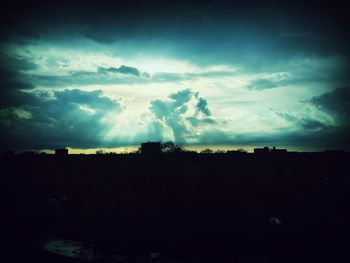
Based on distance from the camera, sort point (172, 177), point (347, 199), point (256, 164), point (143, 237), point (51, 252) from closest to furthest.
→ point (51, 252)
point (143, 237)
point (347, 199)
point (172, 177)
point (256, 164)

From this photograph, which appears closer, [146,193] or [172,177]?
[146,193]

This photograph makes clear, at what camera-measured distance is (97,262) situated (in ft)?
28.3

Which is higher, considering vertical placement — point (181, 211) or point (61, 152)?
point (61, 152)

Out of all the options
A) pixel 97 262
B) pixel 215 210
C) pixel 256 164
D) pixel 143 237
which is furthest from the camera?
pixel 256 164

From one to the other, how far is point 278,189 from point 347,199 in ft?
14.2

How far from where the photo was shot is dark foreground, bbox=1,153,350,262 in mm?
10406

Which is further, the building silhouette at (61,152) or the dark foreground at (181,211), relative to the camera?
the building silhouette at (61,152)

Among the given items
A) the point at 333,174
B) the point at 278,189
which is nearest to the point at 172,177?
the point at 278,189

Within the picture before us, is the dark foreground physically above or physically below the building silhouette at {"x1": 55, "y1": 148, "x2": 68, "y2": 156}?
below

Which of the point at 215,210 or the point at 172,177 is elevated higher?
the point at 172,177

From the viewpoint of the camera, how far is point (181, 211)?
15.5 m

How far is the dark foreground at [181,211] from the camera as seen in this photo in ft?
34.1

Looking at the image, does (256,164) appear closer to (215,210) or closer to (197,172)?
(197,172)

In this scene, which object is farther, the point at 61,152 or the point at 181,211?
the point at 61,152
